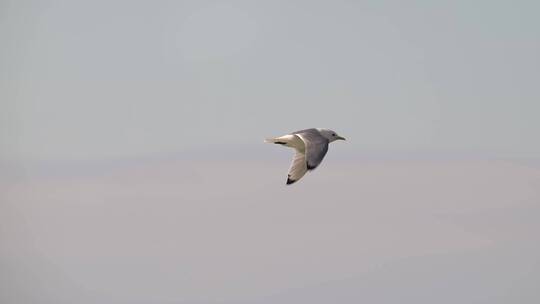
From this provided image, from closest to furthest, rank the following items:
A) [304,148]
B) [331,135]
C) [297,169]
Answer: [297,169] → [304,148] → [331,135]

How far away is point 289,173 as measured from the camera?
5209 cm

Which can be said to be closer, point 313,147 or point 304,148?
point 313,147

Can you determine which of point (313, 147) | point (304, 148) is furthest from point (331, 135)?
point (313, 147)

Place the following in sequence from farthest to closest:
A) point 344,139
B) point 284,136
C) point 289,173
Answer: point 344,139
point 284,136
point 289,173

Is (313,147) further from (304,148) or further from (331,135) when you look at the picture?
(331,135)

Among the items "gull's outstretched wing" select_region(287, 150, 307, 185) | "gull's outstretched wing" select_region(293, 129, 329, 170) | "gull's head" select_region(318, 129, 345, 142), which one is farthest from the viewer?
"gull's head" select_region(318, 129, 345, 142)

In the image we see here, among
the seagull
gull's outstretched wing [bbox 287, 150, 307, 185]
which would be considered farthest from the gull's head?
gull's outstretched wing [bbox 287, 150, 307, 185]

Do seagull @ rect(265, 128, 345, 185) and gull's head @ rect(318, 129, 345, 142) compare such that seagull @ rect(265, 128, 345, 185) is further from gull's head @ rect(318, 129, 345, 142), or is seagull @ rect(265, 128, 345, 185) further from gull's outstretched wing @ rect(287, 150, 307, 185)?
gull's head @ rect(318, 129, 345, 142)

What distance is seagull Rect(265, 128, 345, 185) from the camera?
171 feet

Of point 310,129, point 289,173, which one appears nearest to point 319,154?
point 289,173

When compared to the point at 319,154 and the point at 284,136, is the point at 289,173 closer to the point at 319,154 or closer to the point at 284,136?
the point at 319,154

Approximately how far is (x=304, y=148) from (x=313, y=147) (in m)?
2.01

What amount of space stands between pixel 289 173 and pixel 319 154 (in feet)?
6.92

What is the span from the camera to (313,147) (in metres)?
A: 53.9
